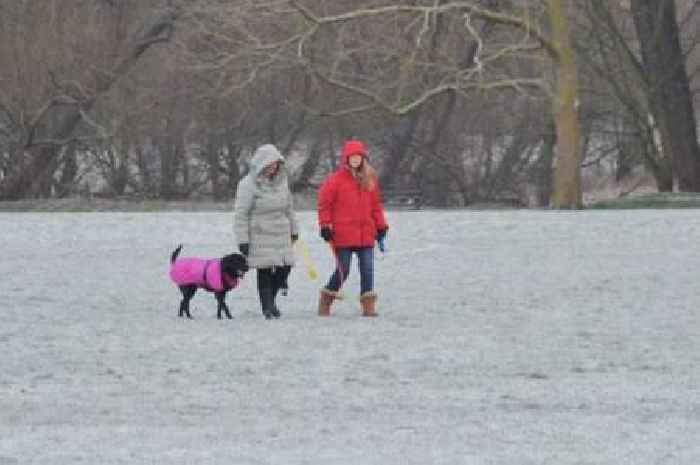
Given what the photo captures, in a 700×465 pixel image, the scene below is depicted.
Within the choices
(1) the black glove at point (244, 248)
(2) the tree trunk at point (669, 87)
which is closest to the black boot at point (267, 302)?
(1) the black glove at point (244, 248)

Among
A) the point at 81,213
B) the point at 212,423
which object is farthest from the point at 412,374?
the point at 81,213

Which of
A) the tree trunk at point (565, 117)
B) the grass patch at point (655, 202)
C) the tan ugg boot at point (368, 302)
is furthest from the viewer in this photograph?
the tree trunk at point (565, 117)

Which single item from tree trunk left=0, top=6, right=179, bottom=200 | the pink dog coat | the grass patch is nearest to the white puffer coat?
the pink dog coat

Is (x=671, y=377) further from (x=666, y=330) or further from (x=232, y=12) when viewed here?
(x=232, y=12)

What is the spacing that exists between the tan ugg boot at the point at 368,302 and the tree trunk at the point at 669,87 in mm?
25295

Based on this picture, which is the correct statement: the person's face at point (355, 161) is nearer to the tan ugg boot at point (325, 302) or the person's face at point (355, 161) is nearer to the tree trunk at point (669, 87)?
the tan ugg boot at point (325, 302)

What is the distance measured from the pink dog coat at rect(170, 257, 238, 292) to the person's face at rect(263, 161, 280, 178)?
82 cm

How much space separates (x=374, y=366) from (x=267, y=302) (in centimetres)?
349

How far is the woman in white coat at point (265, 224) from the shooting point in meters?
15.7

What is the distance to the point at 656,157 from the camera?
41875 mm

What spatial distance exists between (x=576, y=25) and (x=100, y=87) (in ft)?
34.5

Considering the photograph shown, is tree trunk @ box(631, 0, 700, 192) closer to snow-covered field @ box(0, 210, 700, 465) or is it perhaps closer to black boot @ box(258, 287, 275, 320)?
snow-covered field @ box(0, 210, 700, 465)

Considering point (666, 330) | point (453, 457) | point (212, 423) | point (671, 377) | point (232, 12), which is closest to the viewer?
point (453, 457)

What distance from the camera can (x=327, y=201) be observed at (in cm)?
1577
